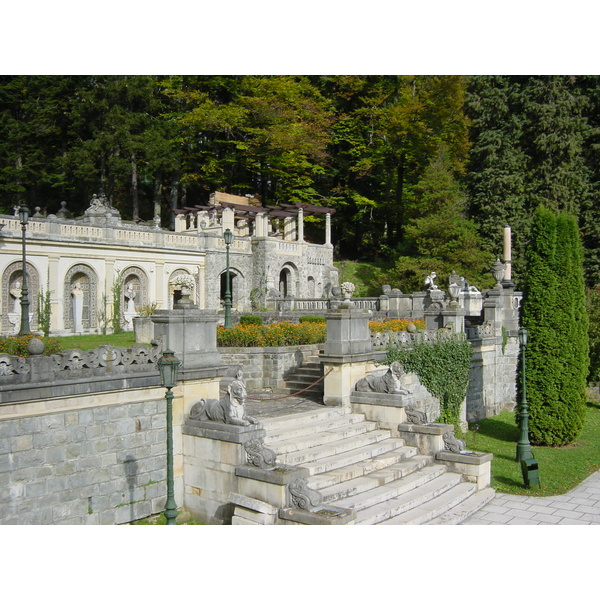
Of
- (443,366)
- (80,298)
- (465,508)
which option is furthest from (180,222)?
(465,508)

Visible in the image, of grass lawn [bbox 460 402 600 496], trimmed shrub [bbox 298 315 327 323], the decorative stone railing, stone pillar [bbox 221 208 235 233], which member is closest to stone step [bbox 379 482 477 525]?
grass lawn [bbox 460 402 600 496]

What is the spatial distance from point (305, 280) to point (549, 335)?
22918 millimetres

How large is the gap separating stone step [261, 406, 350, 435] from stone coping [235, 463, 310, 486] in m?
1.39

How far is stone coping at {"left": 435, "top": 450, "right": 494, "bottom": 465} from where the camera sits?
1073cm

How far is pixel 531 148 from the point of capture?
103 feet

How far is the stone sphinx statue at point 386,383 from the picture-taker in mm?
11727

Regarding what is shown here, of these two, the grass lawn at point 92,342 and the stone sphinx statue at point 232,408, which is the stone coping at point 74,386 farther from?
the grass lawn at point 92,342

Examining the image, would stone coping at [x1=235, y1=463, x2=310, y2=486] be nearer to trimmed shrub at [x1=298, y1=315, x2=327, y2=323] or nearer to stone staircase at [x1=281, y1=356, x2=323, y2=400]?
stone staircase at [x1=281, y1=356, x2=323, y2=400]

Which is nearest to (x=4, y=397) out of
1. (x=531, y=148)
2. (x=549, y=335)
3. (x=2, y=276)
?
(x=549, y=335)

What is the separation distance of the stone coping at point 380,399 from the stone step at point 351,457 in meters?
0.70

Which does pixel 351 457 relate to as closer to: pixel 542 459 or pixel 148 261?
pixel 542 459

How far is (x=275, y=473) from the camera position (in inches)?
317

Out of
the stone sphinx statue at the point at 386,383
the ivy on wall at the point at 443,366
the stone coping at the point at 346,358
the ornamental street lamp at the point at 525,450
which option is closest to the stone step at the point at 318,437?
the stone sphinx statue at the point at 386,383

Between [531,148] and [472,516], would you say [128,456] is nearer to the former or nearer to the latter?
[472,516]
